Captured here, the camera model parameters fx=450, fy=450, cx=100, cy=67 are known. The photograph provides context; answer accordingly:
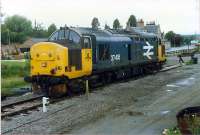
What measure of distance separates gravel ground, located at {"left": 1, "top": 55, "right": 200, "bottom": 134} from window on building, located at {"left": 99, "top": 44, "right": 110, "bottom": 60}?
1.64 meters

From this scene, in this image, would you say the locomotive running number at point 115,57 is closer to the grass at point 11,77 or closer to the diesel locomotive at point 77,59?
the diesel locomotive at point 77,59

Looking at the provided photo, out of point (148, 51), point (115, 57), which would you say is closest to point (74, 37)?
point (115, 57)

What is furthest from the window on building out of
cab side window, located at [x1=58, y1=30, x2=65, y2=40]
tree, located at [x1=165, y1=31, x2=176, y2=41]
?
tree, located at [x1=165, y1=31, x2=176, y2=41]

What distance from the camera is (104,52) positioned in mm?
23938

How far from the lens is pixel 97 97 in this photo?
2003 cm

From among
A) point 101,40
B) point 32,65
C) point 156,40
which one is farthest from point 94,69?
point 156,40

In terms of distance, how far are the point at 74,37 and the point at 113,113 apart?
6.33m

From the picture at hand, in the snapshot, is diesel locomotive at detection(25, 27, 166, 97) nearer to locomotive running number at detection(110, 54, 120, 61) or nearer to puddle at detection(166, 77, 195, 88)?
locomotive running number at detection(110, 54, 120, 61)

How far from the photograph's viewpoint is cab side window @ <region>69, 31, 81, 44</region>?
2105 centimetres

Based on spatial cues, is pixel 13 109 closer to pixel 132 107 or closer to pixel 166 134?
pixel 132 107

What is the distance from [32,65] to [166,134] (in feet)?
33.4

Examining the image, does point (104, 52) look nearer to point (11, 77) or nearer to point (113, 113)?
point (113, 113)

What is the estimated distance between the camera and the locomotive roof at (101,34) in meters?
21.9

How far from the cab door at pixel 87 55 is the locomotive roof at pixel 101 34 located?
1.34ft
